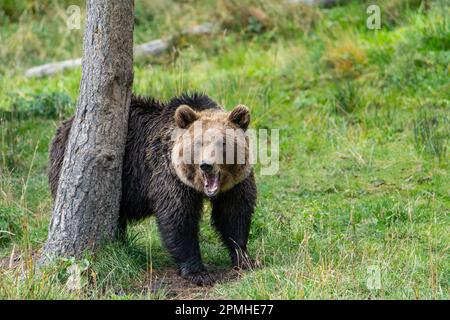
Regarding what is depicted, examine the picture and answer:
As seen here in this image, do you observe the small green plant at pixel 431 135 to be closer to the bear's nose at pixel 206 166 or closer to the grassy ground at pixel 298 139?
the grassy ground at pixel 298 139

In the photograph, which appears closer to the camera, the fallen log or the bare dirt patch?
the bare dirt patch

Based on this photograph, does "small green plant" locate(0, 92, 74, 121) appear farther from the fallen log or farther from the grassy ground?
the fallen log

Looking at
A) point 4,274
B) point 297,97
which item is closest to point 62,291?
point 4,274

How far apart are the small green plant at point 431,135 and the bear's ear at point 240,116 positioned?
3195 mm

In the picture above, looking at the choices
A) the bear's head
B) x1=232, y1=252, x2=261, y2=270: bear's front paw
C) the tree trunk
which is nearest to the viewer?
the bear's head

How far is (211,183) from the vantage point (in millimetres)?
6551

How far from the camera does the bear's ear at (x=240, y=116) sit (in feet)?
22.0

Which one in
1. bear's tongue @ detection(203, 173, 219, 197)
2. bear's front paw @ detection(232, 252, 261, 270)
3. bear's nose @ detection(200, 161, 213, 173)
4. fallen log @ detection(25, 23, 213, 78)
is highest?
fallen log @ detection(25, 23, 213, 78)

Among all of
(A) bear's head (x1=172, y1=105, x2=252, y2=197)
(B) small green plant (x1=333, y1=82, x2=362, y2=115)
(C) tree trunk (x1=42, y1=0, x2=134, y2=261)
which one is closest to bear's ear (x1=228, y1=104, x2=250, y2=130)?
(A) bear's head (x1=172, y1=105, x2=252, y2=197)

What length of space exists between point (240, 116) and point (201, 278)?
1.37 metres

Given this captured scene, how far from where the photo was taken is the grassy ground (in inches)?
247

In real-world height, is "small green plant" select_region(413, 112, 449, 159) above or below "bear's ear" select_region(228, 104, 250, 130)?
below

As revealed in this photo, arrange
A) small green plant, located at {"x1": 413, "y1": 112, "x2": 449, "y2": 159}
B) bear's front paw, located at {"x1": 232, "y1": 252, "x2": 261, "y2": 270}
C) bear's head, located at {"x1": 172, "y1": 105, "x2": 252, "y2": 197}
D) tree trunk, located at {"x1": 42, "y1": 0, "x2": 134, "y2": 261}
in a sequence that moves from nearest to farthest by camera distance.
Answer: bear's head, located at {"x1": 172, "y1": 105, "x2": 252, "y2": 197} < tree trunk, located at {"x1": 42, "y1": 0, "x2": 134, "y2": 261} < bear's front paw, located at {"x1": 232, "y1": 252, "x2": 261, "y2": 270} < small green plant, located at {"x1": 413, "y1": 112, "x2": 449, "y2": 159}

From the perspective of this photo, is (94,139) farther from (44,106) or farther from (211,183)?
(44,106)
